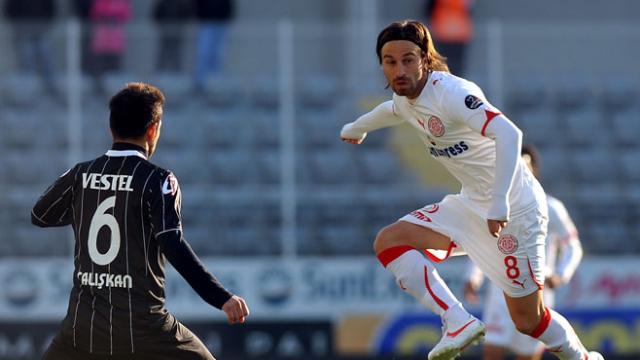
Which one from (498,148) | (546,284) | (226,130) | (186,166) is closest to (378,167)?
(226,130)

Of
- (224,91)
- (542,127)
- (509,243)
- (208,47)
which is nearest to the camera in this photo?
(509,243)

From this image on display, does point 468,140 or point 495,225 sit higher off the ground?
point 468,140

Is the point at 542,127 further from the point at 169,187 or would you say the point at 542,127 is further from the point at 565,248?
the point at 169,187

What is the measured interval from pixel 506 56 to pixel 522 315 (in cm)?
779

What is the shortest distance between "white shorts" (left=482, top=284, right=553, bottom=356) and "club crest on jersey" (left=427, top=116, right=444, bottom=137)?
3252 mm

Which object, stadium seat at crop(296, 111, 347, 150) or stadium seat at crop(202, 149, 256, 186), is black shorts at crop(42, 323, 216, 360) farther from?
stadium seat at crop(296, 111, 347, 150)

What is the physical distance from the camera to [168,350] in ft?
19.5

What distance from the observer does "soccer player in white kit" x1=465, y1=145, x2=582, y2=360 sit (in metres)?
9.67

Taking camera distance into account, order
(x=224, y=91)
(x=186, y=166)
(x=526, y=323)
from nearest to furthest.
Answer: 1. (x=526, y=323)
2. (x=186, y=166)
3. (x=224, y=91)

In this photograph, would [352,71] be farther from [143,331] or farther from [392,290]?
[143,331]

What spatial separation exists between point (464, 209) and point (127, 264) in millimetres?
2156

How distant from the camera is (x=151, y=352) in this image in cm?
592

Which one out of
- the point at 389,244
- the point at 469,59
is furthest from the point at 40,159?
the point at 389,244

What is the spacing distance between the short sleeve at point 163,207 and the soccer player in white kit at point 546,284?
4218 mm
